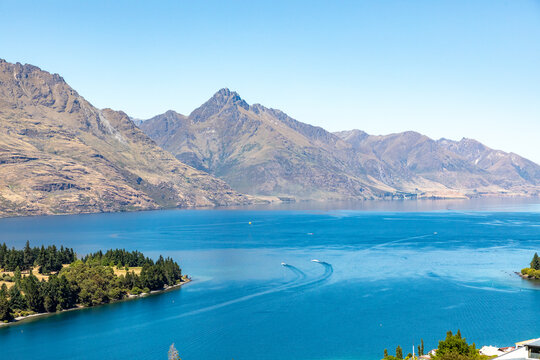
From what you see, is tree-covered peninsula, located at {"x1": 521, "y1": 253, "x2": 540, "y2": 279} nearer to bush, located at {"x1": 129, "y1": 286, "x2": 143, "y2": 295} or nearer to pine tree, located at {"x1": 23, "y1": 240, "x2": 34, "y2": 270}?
bush, located at {"x1": 129, "y1": 286, "x2": 143, "y2": 295}

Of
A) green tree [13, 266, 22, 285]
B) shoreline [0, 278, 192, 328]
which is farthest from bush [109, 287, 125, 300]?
green tree [13, 266, 22, 285]

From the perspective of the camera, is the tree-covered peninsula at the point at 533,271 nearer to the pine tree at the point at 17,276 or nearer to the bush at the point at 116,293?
the bush at the point at 116,293

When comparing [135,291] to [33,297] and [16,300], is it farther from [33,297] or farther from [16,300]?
[16,300]

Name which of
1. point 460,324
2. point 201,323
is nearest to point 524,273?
point 460,324

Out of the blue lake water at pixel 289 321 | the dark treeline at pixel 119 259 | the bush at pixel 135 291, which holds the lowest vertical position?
the blue lake water at pixel 289 321

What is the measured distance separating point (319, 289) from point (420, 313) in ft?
122

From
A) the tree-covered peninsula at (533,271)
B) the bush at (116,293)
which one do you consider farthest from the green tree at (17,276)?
the tree-covered peninsula at (533,271)

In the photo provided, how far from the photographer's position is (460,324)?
437ft

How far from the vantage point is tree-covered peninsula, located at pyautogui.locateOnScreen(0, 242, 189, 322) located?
14612 cm

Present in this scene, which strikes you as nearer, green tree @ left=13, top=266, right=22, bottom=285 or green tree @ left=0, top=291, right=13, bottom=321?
green tree @ left=0, top=291, right=13, bottom=321

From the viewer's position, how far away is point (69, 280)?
160 metres

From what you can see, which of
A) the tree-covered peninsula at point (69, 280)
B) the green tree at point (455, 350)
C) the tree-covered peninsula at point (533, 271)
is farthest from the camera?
the tree-covered peninsula at point (533, 271)

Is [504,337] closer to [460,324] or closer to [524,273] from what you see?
[460,324]

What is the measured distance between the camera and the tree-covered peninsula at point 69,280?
146m
